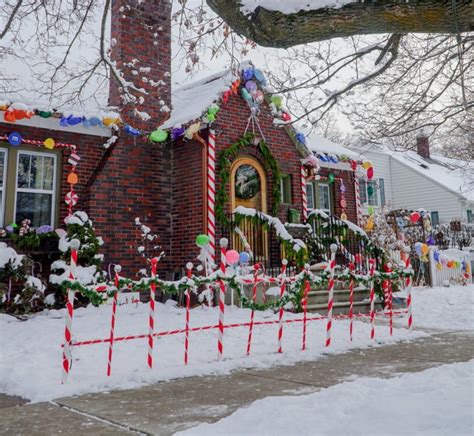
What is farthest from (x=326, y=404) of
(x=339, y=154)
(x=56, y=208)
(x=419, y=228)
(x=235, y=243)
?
(x=419, y=228)

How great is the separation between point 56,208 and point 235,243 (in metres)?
3.75

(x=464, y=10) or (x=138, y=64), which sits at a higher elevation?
(x=138, y=64)

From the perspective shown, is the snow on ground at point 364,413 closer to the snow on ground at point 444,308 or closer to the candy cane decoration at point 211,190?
the snow on ground at point 444,308

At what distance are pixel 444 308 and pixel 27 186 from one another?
9.61m

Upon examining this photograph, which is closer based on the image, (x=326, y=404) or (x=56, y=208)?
(x=326, y=404)

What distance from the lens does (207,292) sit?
31.0 ft

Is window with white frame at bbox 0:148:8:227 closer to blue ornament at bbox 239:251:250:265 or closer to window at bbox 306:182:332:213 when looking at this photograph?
blue ornament at bbox 239:251:250:265

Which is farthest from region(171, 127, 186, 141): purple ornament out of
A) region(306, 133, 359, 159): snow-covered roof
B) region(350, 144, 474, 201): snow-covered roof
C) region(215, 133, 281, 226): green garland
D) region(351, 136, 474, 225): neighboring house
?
region(350, 144, 474, 201): snow-covered roof

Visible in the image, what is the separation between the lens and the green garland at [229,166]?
1012 cm

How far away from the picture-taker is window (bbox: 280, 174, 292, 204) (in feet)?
39.5

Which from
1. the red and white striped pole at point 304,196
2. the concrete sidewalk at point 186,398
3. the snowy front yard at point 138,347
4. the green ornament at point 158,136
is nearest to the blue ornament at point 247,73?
the green ornament at point 158,136

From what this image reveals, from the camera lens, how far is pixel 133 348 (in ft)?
20.2

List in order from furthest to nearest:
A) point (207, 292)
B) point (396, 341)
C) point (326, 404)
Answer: point (207, 292) → point (396, 341) → point (326, 404)

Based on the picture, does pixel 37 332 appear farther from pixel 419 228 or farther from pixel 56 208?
pixel 419 228
